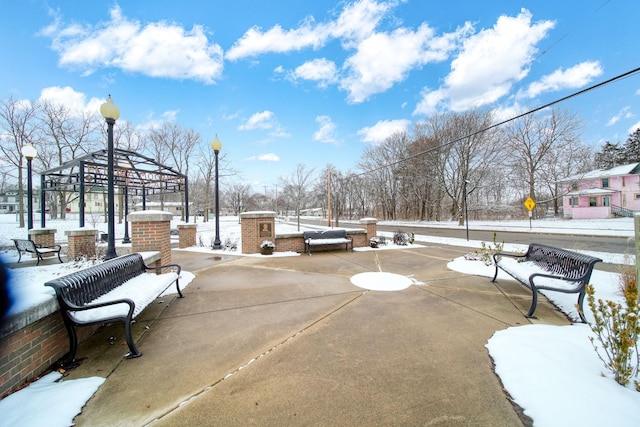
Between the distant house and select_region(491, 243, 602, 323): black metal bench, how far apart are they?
111 ft

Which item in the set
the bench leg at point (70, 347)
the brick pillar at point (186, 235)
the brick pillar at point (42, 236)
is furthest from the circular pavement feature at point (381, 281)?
the brick pillar at point (42, 236)

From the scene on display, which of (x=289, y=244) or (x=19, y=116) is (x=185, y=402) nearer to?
(x=289, y=244)

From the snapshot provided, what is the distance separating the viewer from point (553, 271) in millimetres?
4473

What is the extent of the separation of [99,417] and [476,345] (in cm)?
339

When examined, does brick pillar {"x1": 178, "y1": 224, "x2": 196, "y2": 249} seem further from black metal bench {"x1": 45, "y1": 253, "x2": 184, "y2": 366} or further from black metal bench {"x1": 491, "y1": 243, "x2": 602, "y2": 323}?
black metal bench {"x1": 491, "y1": 243, "x2": 602, "y2": 323}

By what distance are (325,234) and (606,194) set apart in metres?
35.6

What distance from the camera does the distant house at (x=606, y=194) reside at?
91.1 ft

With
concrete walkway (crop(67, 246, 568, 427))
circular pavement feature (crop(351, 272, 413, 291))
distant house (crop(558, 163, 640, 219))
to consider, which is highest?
distant house (crop(558, 163, 640, 219))

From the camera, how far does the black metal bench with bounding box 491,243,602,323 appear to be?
347cm

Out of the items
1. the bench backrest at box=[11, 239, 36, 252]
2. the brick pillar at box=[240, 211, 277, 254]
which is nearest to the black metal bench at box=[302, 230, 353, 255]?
the brick pillar at box=[240, 211, 277, 254]

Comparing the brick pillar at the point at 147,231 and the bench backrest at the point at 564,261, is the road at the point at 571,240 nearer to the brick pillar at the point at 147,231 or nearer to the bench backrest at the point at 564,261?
the bench backrest at the point at 564,261

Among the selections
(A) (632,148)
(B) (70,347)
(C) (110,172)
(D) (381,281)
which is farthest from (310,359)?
(A) (632,148)

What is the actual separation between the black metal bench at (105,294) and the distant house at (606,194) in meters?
40.0

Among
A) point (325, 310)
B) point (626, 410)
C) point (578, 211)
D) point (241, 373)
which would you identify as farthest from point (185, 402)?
point (578, 211)
